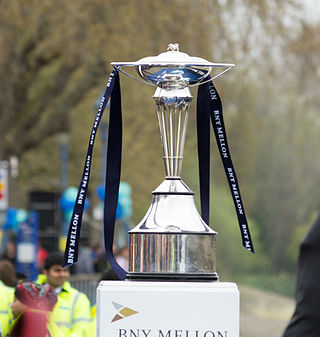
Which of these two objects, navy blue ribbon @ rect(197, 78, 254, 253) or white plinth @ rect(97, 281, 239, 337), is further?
navy blue ribbon @ rect(197, 78, 254, 253)

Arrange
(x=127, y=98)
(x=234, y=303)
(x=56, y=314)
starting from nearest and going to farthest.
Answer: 1. (x=234, y=303)
2. (x=56, y=314)
3. (x=127, y=98)

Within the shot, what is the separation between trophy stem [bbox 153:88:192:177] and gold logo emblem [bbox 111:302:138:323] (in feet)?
2.16

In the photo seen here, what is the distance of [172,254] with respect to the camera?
367cm

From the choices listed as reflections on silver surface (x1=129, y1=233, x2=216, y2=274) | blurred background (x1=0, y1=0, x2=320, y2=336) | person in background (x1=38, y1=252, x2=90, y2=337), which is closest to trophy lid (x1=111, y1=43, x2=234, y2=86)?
reflections on silver surface (x1=129, y1=233, x2=216, y2=274)

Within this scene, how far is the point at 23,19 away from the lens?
16312 millimetres

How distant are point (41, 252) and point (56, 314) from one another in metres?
22.6

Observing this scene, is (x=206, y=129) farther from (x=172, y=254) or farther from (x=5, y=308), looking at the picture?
(x=5, y=308)

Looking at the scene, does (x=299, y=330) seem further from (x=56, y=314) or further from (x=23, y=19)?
(x=23, y=19)

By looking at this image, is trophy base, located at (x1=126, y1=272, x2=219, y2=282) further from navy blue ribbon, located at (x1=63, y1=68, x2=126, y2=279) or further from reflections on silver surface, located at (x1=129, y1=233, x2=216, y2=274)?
navy blue ribbon, located at (x1=63, y1=68, x2=126, y2=279)

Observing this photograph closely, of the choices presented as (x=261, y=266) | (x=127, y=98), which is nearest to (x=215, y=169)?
(x=261, y=266)

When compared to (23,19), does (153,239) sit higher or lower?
lower

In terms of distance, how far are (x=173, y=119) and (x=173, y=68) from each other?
202 mm

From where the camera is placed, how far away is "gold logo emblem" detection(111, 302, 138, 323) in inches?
139

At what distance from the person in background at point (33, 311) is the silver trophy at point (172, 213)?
70.8 inches
